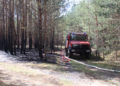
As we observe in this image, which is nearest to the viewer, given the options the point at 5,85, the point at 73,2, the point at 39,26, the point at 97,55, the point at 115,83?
the point at 5,85

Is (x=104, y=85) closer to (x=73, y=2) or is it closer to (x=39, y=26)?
(x=39, y=26)

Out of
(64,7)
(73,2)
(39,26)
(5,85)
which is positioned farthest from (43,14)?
(5,85)

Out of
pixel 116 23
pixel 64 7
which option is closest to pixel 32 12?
pixel 64 7

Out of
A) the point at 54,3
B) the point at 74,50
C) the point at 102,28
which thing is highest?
the point at 54,3

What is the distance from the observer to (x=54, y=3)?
14.0m

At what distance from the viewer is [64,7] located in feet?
54.9

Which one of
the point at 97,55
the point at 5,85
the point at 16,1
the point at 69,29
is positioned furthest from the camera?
the point at 69,29

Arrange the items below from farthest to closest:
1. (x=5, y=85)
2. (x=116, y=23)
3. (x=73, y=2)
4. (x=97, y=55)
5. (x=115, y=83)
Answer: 1. (x=73, y=2)
2. (x=97, y=55)
3. (x=116, y=23)
4. (x=115, y=83)
5. (x=5, y=85)

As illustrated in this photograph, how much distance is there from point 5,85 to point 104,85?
13.1ft

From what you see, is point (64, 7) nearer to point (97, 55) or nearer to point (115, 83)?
point (97, 55)

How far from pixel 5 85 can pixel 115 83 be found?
4.61 meters

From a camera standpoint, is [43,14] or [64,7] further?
[64,7]

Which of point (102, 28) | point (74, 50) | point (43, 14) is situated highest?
point (43, 14)

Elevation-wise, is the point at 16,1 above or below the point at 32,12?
above
